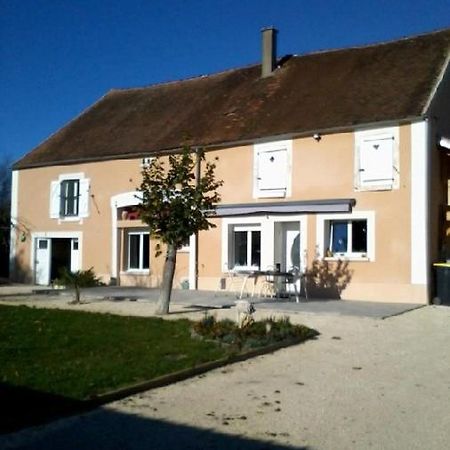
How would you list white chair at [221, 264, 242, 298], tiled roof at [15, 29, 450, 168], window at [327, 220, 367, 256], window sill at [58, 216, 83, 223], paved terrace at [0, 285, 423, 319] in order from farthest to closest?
window sill at [58, 216, 83, 223] → white chair at [221, 264, 242, 298] → tiled roof at [15, 29, 450, 168] → window at [327, 220, 367, 256] → paved terrace at [0, 285, 423, 319]

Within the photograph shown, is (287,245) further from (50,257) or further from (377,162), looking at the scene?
(50,257)

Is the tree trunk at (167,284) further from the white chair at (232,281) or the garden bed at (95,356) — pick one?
the white chair at (232,281)

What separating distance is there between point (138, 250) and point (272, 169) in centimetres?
659

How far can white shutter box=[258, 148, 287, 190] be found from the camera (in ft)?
63.7

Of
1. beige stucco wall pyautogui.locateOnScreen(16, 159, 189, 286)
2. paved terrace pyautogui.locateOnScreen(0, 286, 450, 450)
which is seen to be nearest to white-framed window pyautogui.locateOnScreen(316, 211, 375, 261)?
beige stucco wall pyautogui.locateOnScreen(16, 159, 189, 286)

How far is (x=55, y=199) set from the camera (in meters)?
25.6

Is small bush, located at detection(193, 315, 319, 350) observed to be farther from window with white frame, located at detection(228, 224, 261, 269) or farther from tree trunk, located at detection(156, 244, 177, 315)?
window with white frame, located at detection(228, 224, 261, 269)

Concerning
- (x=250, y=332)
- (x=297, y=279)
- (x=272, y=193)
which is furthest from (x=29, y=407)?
(x=272, y=193)

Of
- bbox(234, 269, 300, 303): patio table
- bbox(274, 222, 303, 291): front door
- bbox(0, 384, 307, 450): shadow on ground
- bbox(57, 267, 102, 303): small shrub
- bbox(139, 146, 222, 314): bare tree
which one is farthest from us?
bbox(274, 222, 303, 291): front door

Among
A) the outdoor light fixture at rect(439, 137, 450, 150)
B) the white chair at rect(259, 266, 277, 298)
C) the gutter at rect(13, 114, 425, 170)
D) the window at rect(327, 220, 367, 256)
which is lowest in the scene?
the white chair at rect(259, 266, 277, 298)

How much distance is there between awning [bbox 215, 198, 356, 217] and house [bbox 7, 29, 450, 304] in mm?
52

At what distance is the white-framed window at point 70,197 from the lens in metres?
24.6

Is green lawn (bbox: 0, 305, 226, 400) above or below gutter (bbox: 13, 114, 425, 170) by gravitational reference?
below

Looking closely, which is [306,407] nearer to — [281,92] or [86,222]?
[281,92]
